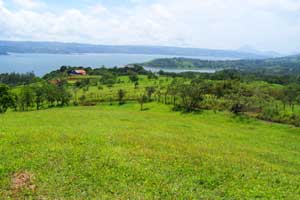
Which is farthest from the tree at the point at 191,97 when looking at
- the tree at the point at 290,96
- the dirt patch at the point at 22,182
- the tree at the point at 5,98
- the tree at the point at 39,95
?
the dirt patch at the point at 22,182

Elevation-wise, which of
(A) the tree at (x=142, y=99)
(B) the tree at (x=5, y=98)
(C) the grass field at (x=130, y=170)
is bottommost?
(A) the tree at (x=142, y=99)

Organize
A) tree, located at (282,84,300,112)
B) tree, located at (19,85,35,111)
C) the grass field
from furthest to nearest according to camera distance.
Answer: tree, located at (282,84,300,112) < tree, located at (19,85,35,111) < the grass field

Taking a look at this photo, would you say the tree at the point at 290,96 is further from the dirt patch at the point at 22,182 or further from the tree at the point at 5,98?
the dirt patch at the point at 22,182

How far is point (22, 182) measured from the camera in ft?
45.6

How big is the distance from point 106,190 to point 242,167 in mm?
9075

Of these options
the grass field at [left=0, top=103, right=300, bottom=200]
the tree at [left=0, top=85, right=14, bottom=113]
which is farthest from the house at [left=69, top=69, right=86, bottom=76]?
the grass field at [left=0, top=103, right=300, bottom=200]

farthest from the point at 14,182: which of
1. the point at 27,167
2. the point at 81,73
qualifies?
the point at 81,73

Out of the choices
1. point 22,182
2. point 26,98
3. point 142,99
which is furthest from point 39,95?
point 22,182

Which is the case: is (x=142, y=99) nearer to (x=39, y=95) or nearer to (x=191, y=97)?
(x=191, y=97)

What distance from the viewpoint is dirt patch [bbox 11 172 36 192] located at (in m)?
13.3

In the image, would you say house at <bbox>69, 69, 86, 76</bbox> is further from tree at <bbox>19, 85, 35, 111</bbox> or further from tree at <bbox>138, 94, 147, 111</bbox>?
tree at <bbox>19, 85, 35, 111</bbox>

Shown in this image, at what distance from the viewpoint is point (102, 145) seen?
66.1 ft

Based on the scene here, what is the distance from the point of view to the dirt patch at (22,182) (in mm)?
13266

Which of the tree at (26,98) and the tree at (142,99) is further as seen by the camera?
the tree at (142,99)
